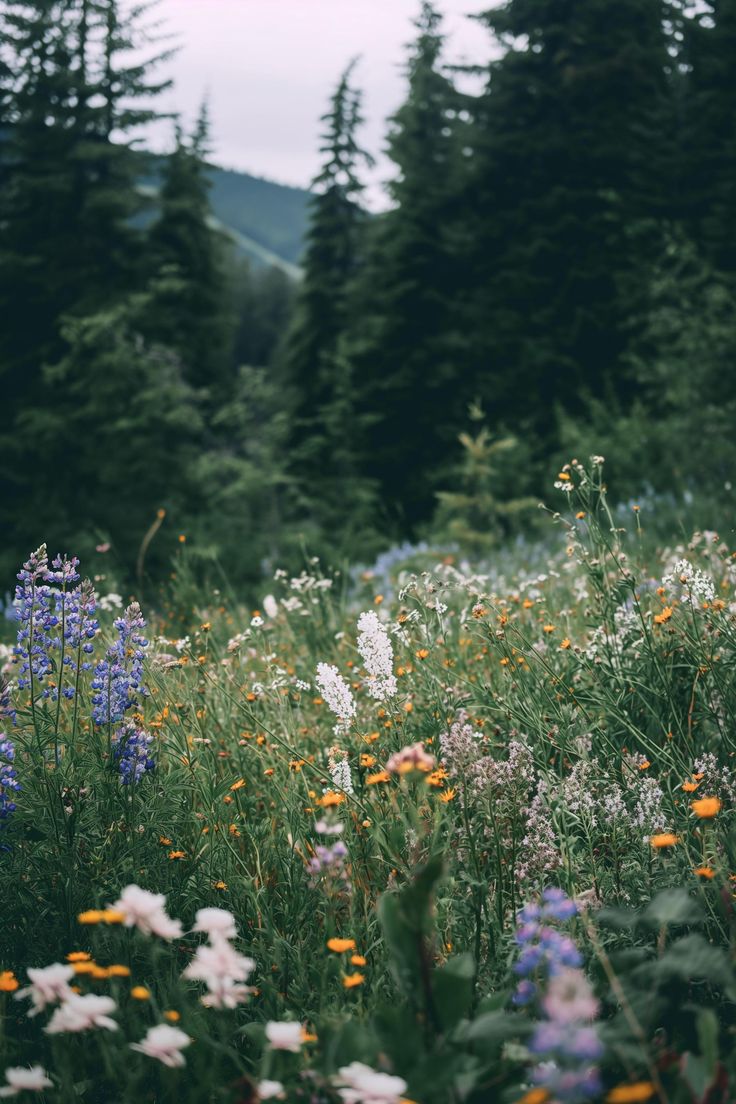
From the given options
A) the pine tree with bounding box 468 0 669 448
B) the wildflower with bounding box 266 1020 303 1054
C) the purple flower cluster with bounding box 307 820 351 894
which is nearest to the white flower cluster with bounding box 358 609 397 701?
the purple flower cluster with bounding box 307 820 351 894

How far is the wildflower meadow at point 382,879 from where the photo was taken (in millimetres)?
1225

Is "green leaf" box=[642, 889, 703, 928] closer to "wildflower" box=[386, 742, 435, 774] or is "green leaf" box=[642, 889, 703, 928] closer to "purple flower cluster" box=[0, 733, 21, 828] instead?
"wildflower" box=[386, 742, 435, 774]

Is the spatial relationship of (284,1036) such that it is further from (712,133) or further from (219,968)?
(712,133)

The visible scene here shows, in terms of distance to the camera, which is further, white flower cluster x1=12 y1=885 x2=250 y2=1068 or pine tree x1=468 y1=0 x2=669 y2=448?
pine tree x1=468 y1=0 x2=669 y2=448

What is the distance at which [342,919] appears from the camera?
2053 mm

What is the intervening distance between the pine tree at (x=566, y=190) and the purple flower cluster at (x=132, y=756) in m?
12.4

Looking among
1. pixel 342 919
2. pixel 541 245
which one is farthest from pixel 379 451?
pixel 342 919

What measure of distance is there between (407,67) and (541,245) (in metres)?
5.85

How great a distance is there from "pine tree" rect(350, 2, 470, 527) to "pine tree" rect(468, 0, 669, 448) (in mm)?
677

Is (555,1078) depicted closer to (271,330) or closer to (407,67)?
(407,67)

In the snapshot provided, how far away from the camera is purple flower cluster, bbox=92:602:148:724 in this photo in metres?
2.16

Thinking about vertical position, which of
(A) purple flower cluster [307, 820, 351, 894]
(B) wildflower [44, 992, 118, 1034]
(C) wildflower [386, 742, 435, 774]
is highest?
(C) wildflower [386, 742, 435, 774]

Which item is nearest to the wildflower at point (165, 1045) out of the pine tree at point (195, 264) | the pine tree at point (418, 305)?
the pine tree at point (418, 305)

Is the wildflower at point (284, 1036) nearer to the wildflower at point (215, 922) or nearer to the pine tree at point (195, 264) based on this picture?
the wildflower at point (215, 922)
